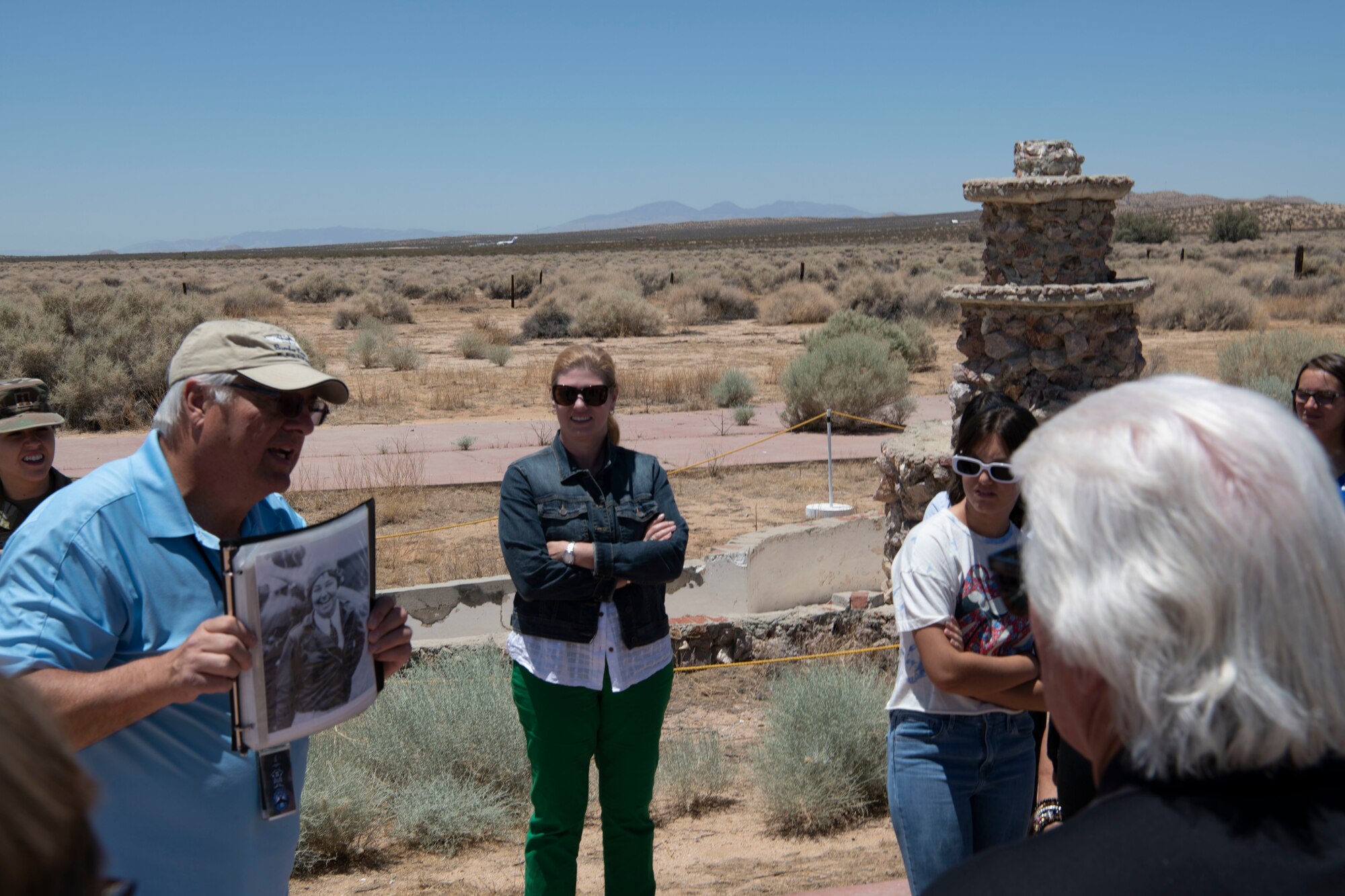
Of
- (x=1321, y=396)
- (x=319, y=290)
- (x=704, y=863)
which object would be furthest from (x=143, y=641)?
(x=319, y=290)

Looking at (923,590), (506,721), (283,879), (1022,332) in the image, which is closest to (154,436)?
(283,879)

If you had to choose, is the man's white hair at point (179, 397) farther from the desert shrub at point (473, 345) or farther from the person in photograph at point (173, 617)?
the desert shrub at point (473, 345)

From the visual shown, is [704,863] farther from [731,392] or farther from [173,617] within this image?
[731,392]

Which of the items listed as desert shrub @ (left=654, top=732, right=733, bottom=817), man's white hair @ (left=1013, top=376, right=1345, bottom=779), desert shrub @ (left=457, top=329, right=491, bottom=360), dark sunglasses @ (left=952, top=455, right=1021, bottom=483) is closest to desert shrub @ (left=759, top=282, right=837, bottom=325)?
desert shrub @ (left=457, top=329, right=491, bottom=360)

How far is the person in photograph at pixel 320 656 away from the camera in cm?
195

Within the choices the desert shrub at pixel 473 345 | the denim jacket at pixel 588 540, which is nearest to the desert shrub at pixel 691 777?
the denim jacket at pixel 588 540

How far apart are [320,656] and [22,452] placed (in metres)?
3.16

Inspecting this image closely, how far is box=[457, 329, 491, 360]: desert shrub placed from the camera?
22.6 metres

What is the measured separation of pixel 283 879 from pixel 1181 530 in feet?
6.07

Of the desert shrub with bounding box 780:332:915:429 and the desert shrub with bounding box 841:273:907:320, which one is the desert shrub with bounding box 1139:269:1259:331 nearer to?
the desert shrub with bounding box 841:273:907:320

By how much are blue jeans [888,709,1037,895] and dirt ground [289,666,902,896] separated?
57.9 inches

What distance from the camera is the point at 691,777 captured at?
15.9ft

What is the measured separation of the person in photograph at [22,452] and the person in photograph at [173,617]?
2.67 metres

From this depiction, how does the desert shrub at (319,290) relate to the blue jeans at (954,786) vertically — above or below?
above
